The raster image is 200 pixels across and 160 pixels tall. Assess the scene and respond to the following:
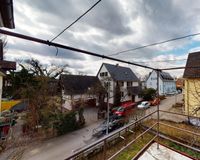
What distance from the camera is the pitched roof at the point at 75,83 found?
19.2 m

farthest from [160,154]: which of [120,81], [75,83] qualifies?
[120,81]

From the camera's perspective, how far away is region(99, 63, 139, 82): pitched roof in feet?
75.0

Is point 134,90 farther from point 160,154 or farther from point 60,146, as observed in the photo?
point 160,154

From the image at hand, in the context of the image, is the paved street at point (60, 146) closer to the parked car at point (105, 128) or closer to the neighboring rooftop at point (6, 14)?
the parked car at point (105, 128)

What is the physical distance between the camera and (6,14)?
2.44 meters

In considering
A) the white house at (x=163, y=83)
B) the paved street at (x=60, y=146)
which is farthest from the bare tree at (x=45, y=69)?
the white house at (x=163, y=83)

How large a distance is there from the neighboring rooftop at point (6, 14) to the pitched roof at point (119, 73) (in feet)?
64.8

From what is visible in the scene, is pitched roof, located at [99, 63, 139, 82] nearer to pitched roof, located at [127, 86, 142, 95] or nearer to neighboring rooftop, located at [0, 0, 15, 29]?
pitched roof, located at [127, 86, 142, 95]

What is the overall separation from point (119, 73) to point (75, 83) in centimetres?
783

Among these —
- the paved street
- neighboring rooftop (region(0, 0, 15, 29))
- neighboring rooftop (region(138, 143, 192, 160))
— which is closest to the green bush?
the paved street

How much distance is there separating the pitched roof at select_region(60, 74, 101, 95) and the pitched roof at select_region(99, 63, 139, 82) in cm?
325

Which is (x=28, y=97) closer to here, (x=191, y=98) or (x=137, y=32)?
(x=137, y=32)

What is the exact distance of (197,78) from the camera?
35.6 feet

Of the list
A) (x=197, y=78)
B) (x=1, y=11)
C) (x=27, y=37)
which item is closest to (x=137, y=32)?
(x=1, y=11)
